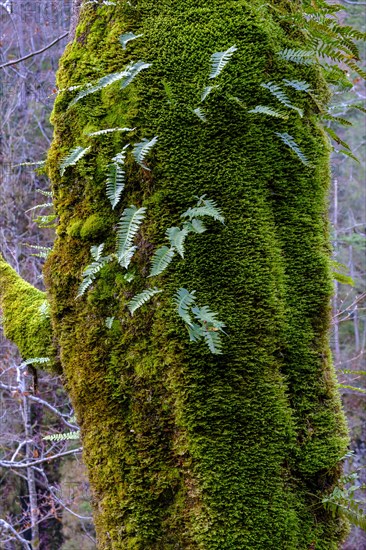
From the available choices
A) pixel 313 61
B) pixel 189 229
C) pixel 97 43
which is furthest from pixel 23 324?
pixel 313 61

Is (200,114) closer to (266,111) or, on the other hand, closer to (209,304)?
(266,111)

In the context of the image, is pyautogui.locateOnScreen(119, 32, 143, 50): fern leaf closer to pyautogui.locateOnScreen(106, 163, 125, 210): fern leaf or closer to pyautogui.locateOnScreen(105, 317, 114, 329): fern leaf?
pyautogui.locateOnScreen(106, 163, 125, 210): fern leaf

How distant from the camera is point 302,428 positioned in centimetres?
166

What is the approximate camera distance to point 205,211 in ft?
5.26

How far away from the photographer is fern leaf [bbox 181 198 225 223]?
1.59 m

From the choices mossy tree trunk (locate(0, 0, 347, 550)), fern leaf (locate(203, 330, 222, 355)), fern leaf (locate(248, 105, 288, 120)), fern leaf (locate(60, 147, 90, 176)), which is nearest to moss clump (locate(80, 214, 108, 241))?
mossy tree trunk (locate(0, 0, 347, 550))

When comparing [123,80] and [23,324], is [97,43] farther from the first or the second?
[23,324]

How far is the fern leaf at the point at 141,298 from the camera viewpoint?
164 cm

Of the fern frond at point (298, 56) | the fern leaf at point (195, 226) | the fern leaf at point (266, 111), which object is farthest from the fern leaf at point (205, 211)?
the fern frond at point (298, 56)

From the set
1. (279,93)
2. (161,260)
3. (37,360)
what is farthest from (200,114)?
(37,360)

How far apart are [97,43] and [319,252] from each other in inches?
49.0

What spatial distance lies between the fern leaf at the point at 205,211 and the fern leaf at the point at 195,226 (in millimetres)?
21

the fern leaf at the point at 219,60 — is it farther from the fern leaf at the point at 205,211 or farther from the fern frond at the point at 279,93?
the fern leaf at the point at 205,211

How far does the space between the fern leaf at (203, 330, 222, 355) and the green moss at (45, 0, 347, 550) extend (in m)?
0.04
